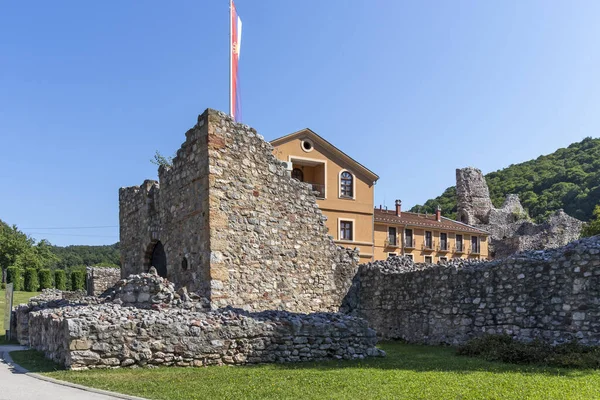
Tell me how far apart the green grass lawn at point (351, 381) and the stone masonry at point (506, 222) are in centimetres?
5496

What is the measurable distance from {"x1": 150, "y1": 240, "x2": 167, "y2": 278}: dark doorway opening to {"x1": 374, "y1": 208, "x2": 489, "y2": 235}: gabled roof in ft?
119

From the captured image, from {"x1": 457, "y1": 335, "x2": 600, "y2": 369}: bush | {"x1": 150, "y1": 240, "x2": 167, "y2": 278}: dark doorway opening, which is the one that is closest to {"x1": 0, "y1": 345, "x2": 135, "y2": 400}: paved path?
{"x1": 457, "y1": 335, "x2": 600, "y2": 369}: bush

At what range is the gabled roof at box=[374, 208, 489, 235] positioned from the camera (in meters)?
54.6

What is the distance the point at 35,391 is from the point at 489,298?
10529 millimetres

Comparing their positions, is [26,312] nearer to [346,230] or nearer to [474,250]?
[346,230]

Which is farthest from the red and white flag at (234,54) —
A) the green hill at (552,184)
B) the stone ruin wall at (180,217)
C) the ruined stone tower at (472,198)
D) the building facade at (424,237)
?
the green hill at (552,184)

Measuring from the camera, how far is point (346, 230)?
41969 mm

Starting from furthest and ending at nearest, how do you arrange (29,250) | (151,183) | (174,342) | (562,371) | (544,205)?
(544,205) → (29,250) → (151,183) → (174,342) → (562,371)

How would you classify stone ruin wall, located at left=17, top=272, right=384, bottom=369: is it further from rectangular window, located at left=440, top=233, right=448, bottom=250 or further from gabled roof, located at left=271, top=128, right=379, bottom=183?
rectangular window, located at left=440, top=233, right=448, bottom=250

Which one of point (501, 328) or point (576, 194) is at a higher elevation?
point (576, 194)

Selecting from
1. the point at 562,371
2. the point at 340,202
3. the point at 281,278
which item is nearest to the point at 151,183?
the point at 281,278

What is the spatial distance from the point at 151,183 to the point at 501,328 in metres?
11.6

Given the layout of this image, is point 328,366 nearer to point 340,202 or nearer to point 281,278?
point 281,278

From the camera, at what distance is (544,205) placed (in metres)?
79.2
